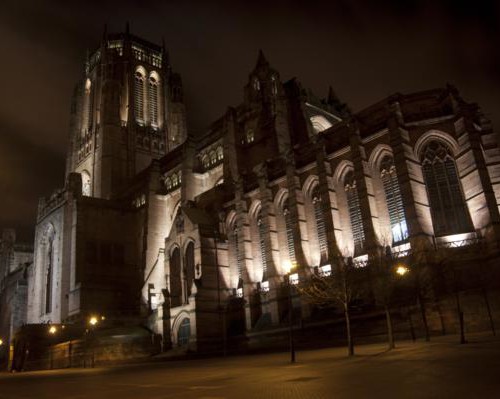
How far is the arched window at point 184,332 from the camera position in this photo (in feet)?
126

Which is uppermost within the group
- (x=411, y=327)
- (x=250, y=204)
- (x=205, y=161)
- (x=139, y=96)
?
(x=139, y=96)

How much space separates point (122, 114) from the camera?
72.6m

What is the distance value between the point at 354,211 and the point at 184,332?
17554mm

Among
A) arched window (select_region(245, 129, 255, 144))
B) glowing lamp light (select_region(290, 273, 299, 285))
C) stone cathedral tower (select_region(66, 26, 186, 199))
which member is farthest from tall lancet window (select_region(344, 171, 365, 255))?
stone cathedral tower (select_region(66, 26, 186, 199))

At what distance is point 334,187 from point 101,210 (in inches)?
1269

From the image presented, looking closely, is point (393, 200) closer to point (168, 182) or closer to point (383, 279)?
point (383, 279)

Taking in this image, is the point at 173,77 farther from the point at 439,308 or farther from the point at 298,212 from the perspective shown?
the point at 439,308

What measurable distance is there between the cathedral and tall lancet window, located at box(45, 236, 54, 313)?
134mm

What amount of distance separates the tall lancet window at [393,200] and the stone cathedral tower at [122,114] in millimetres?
42465

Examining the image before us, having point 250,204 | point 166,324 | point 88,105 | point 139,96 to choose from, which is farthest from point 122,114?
point 166,324

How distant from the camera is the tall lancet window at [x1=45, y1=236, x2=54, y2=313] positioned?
5857cm

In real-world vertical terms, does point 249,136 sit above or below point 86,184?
below

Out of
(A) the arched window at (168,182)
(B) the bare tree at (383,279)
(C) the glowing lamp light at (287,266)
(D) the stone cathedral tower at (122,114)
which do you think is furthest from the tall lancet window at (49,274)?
(B) the bare tree at (383,279)

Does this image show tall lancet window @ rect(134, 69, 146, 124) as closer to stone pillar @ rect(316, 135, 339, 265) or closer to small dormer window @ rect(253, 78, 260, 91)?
small dormer window @ rect(253, 78, 260, 91)
